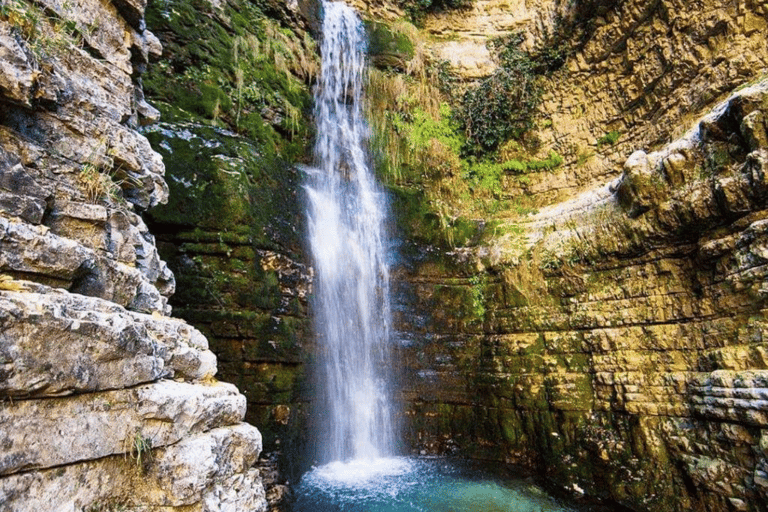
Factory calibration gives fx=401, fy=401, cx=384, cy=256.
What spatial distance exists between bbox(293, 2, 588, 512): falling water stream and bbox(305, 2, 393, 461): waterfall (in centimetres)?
2

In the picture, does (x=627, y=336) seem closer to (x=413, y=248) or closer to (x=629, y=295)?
(x=629, y=295)

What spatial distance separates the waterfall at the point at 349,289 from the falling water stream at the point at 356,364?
21 mm

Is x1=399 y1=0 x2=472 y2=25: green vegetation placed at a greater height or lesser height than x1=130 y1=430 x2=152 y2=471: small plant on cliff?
greater

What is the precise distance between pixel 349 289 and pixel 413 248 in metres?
1.96

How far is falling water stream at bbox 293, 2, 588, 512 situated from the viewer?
6.43 meters

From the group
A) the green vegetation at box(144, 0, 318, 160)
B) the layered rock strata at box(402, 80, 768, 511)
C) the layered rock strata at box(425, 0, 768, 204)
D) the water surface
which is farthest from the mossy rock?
the water surface

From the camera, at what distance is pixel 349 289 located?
8.83m

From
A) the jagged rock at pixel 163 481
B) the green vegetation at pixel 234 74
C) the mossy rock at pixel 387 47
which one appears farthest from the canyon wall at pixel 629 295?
the jagged rock at pixel 163 481

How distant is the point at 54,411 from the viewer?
1.91 meters

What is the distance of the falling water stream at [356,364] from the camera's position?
253 inches

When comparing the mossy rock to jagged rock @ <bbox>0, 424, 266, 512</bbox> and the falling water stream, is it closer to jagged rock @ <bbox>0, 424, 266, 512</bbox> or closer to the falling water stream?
the falling water stream

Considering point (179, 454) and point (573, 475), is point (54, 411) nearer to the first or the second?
point (179, 454)

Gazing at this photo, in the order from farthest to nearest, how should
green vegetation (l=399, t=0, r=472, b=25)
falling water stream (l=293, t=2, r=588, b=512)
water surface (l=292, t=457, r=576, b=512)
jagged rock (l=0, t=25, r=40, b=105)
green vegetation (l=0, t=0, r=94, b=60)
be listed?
1. green vegetation (l=399, t=0, r=472, b=25)
2. falling water stream (l=293, t=2, r=588, b=512)
3. water surface (l=292, t=457, r=576, b=512)
4. green vegetation (l=0, t=0, r=94, b=60)
5. jagged rock (l=0, t=25, r=40, b=105)

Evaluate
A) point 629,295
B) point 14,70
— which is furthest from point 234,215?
point 629,295
